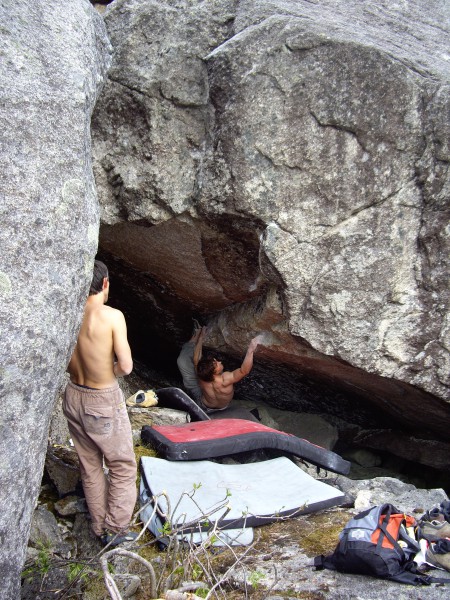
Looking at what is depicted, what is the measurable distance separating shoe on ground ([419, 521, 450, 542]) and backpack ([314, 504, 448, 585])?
82 millimetres

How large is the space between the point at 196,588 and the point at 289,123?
336 centimetres

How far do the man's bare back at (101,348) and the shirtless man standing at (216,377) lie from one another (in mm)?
2311

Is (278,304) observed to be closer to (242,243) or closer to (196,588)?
(242,243)

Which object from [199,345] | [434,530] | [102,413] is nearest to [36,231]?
[102,413]

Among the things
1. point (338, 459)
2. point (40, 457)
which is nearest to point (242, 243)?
point (338, 459)

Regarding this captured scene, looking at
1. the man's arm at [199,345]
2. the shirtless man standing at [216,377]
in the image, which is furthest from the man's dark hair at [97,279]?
the man's arm at [199,345]

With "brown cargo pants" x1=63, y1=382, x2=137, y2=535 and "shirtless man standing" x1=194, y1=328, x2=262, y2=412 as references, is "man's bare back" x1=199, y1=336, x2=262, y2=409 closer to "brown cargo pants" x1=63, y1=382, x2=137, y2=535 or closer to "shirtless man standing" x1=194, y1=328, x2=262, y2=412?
"shirtless man standing" x1=194, y1=328, x2=262, y2=412

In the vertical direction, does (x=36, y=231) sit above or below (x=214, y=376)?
above

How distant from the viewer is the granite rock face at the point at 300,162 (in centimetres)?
483

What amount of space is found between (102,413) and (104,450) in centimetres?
22

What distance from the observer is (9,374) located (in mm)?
2963

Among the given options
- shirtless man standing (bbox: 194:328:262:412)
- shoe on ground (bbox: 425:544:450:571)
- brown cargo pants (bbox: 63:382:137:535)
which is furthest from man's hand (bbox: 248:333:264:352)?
shoe on ground (bbox: 425:544:450:571)

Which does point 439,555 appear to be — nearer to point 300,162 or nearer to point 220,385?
point 300,162

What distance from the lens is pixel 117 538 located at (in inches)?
149
